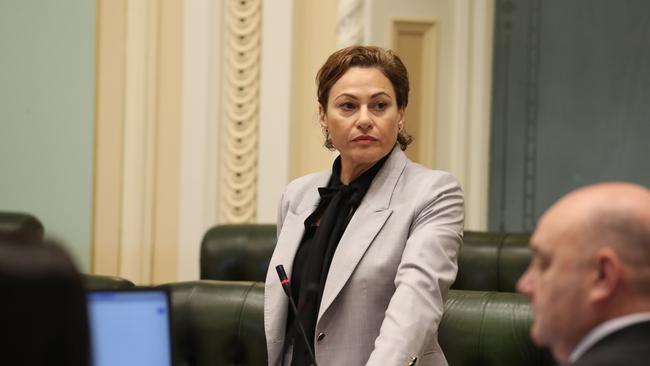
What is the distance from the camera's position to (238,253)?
363 centimetres

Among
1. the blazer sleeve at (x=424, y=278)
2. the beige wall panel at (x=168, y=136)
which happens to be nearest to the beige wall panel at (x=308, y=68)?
the beige wall panel at (x=168, y=136)

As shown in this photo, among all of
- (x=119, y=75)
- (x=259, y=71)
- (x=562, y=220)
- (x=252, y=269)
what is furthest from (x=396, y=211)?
(x=119, y=75)

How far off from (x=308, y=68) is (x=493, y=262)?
1468mm

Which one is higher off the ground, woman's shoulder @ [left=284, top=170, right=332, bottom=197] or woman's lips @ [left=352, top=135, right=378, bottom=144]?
woman's lips @ [left=352, top=135, right=378, bottom=144]

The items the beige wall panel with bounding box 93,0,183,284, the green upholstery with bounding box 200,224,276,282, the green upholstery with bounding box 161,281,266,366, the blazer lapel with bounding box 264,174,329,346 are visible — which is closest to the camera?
the blazer lapel with bounding box 264,174,329,346

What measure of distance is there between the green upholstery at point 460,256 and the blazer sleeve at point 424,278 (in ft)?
3.84

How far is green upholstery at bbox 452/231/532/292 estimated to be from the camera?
3.32 m

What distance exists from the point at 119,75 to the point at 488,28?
160 cm

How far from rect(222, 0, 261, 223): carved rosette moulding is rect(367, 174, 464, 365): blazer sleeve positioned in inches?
92.2

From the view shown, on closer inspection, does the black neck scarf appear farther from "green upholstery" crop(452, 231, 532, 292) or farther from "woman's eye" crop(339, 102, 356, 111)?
"green upholstery" crop(452, 231, 532, 292)

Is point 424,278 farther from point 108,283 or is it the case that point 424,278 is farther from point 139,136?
point 139,136

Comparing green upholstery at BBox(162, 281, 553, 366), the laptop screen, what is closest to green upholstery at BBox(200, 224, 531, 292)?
green upholstery at BBox(162, 281, 553, 366)

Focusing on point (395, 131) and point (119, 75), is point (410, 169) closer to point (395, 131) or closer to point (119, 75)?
point (395, 131)

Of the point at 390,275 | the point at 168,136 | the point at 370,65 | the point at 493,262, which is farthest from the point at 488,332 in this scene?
the point at 168,136
